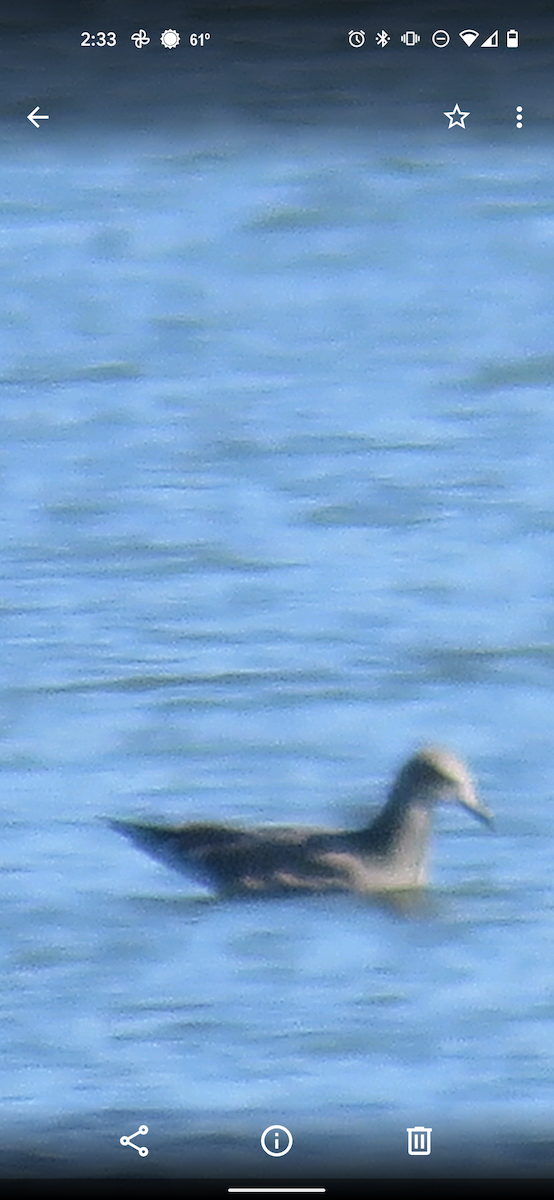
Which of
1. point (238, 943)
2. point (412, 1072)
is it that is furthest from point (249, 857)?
point (412, 1072)

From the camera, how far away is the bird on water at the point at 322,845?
1499 mm

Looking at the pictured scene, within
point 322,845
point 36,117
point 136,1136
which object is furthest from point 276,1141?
point 36,117

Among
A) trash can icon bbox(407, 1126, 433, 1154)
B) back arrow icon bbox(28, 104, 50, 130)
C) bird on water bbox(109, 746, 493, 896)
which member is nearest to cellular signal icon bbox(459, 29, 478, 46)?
back arrow icon bbox(28, 104, 50, 130)

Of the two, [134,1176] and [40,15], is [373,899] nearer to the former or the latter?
[134,1176]

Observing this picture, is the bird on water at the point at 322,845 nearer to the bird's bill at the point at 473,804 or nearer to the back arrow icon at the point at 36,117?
the bird's bill at the point at 473,804

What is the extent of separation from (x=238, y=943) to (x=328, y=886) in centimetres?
9

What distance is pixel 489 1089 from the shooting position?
1479 millimetres

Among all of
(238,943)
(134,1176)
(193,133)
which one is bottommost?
(134,1176)

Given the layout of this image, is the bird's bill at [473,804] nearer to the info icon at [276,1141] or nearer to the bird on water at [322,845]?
the bird on water at [322,845]

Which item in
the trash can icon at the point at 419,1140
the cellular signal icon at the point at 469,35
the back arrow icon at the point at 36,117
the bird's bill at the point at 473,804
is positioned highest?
the cellular signal icon at the point at 469,35

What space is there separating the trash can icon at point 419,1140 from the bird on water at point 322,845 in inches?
7.6

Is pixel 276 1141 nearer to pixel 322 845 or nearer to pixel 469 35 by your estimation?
pixel 322 845

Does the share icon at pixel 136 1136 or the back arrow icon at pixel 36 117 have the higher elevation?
the back arrow icon at pixel 36 117

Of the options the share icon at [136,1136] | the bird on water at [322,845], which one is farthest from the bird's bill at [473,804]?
the share icon at [136,1136]
